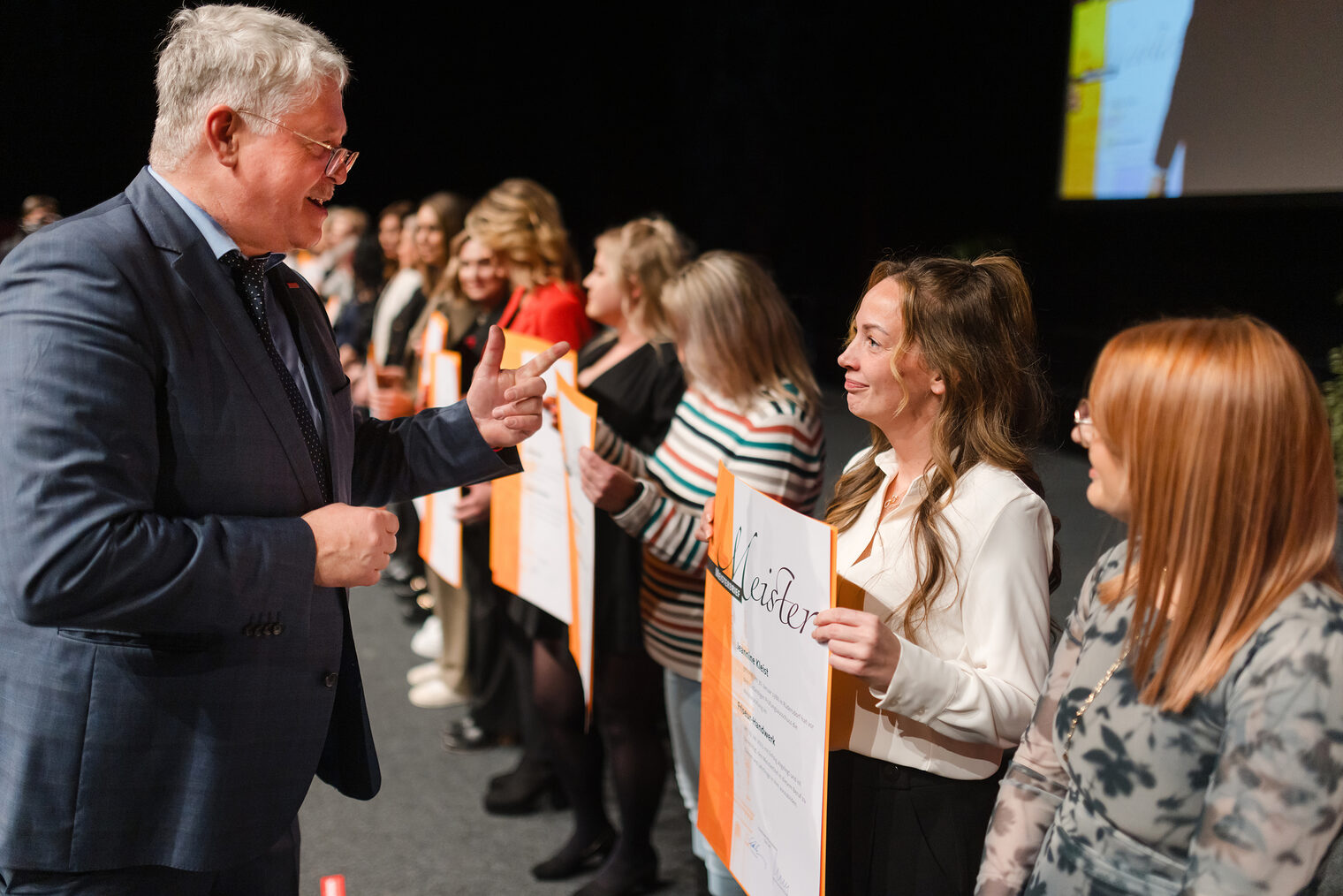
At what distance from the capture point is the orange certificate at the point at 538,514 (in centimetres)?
238

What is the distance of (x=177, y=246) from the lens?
4.13 ft

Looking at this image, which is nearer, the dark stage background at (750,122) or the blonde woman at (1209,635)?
the blonde woman at (1209,635)

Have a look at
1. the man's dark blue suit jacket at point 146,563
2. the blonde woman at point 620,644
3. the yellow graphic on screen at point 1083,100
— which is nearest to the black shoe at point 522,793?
the blonde woman at point 620,644

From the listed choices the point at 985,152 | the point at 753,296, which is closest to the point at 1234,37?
the point at 985,152

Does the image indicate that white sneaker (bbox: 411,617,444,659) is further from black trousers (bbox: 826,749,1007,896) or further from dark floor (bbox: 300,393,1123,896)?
black trousers (bbox: 826,749,1007,896)

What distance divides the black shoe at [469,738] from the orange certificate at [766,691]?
6.69 feet

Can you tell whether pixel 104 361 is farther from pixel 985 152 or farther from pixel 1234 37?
pixel 985 152

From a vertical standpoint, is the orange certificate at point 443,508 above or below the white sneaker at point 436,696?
above

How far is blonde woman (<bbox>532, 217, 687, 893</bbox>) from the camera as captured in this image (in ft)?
8.05

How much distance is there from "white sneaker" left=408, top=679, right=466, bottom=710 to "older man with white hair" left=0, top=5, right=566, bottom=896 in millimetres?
2430

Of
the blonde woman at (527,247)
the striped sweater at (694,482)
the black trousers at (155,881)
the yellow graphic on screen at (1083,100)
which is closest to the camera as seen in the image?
the black trousers at (155,881)

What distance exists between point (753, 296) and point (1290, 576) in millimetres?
1374

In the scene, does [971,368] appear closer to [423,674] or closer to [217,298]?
[217,298]

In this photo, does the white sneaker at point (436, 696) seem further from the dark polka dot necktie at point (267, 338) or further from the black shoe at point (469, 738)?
the dark polka dot necktie at point (267, 338)
